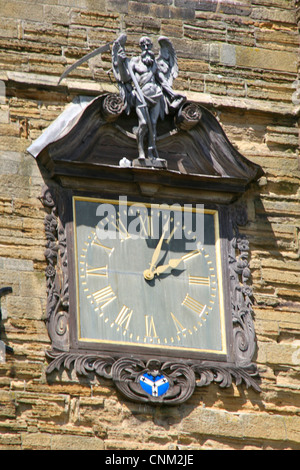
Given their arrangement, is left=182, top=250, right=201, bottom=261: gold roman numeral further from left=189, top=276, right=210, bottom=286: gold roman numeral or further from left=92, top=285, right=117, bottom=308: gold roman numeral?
left=92, top=285, right=117, bottom=308: gold roman numeral

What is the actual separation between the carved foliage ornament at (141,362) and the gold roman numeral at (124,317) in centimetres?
29

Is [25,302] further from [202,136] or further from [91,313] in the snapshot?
[202,136]

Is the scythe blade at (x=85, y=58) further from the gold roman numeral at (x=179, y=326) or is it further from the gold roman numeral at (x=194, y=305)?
the gold roman numeral at (x=179, y=326)

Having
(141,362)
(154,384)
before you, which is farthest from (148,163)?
(154,384)

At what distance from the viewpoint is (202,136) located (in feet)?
47.2

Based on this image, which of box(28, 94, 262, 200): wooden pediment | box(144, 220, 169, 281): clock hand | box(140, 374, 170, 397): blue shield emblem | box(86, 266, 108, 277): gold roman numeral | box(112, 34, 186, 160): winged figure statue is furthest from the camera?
box(112, 34, 186, 160): winged figure statue

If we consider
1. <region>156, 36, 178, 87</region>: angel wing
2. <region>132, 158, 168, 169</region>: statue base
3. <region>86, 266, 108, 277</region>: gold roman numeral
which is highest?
<region>156, 36, 178, 87</region>: angel wing

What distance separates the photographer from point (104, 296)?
13.8 m

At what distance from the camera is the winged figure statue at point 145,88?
14.2m

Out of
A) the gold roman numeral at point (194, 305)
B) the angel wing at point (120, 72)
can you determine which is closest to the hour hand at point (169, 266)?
the gold roman numeral at point (194, 305)

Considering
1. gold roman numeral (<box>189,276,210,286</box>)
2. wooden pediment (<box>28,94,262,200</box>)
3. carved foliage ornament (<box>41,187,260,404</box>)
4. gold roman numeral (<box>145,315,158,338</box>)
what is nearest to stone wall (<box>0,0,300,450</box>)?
carved foliage ornament (<box>41,187,260,404</box>)

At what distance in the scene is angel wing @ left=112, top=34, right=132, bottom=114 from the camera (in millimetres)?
14258

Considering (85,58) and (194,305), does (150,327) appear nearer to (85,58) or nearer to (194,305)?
(194,305)

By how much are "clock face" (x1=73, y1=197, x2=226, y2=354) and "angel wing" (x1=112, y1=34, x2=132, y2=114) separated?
786 millimetres
